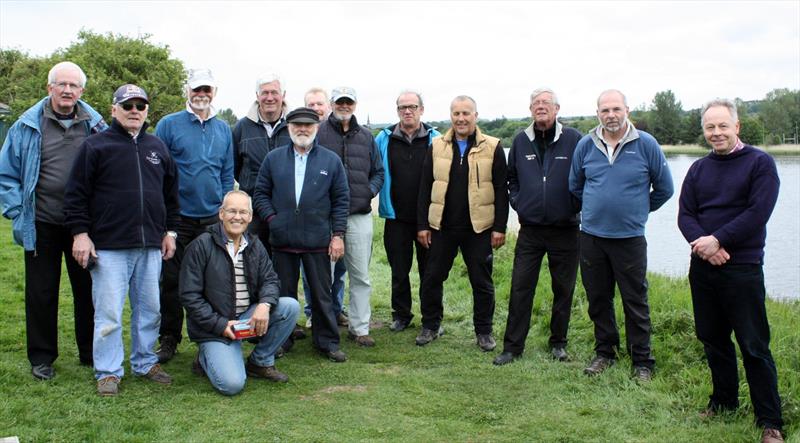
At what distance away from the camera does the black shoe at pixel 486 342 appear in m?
6.30

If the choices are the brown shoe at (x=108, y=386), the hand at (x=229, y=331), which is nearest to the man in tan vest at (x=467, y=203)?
the hand at (x=229, y=331)

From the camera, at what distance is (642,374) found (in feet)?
17.4

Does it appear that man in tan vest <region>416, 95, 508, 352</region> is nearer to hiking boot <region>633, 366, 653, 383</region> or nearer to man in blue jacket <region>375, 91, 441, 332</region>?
man in blue jacket <region>375, 91, 441, 332</region>

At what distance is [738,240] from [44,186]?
4653 millimetres

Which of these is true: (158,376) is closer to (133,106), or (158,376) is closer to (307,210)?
(307,210)

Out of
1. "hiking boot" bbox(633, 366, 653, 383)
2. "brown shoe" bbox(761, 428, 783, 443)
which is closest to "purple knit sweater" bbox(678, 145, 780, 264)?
"brown shoe" bbox(761, 428, 783, 443)

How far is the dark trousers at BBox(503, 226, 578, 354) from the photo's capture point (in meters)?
5.88

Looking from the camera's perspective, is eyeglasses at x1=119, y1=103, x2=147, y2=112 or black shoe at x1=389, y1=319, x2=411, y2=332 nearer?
eyeglasses at x1=119, y1=103, x2=147, y2=112

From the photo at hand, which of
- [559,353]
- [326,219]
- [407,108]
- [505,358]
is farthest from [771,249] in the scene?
[326,219]

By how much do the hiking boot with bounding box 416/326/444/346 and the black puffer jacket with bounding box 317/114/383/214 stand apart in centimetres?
126

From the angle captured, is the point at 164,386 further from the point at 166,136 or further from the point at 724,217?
the point at 724,217

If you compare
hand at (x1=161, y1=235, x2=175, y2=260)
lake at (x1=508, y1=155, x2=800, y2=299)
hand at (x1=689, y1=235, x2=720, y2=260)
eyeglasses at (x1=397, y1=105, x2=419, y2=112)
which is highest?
eyeglasses at (x1=397, y1=105, x2=419, y2=112)

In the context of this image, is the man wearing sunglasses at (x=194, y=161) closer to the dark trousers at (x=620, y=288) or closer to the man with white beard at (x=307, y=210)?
the man with white beard at (x=307, y=210)

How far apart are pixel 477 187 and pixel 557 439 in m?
2.49
